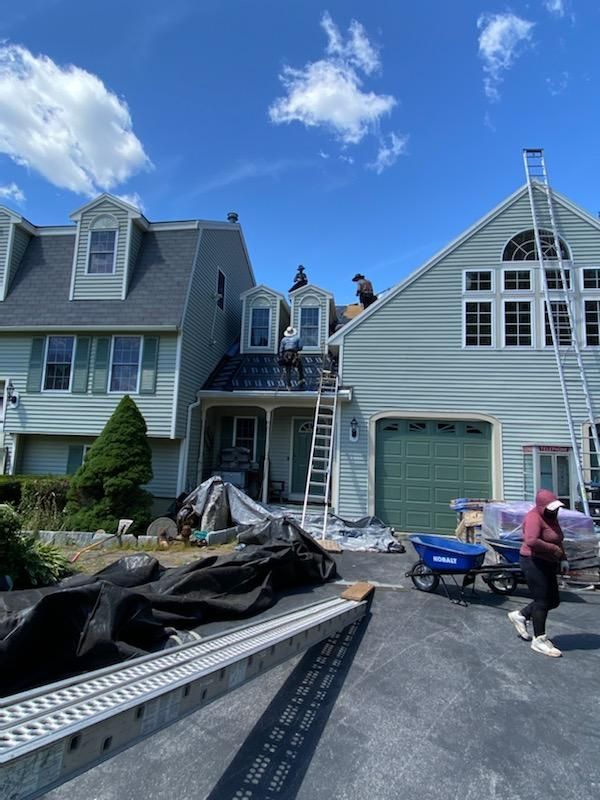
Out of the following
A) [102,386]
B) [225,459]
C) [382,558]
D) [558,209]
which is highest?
[558,209]

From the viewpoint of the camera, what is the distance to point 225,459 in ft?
39.4

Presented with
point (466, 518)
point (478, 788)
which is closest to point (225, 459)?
point (466, 518)


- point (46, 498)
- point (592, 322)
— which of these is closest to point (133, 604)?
point (46, 498)

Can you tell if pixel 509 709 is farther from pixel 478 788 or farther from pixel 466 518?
pixel 466 518

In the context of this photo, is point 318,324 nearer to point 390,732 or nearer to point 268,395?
point 268,395

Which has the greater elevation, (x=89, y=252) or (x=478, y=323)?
(x=89, y=252)

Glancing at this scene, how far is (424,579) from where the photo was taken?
5707 millimetres

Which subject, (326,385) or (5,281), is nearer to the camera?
(326,385)

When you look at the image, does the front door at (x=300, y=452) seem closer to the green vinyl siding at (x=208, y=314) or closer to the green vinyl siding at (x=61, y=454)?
the green vinyl siding at (x=208, y=314)

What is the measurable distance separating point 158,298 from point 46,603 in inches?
366

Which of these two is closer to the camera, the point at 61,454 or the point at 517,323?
the point at 517,323

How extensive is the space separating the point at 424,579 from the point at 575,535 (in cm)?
246

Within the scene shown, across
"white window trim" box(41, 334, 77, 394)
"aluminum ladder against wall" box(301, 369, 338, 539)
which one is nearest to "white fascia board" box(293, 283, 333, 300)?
"aluminum ladder against wall" box(301, 369, 338, 539)

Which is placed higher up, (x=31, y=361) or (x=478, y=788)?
(x=31, y=361)
